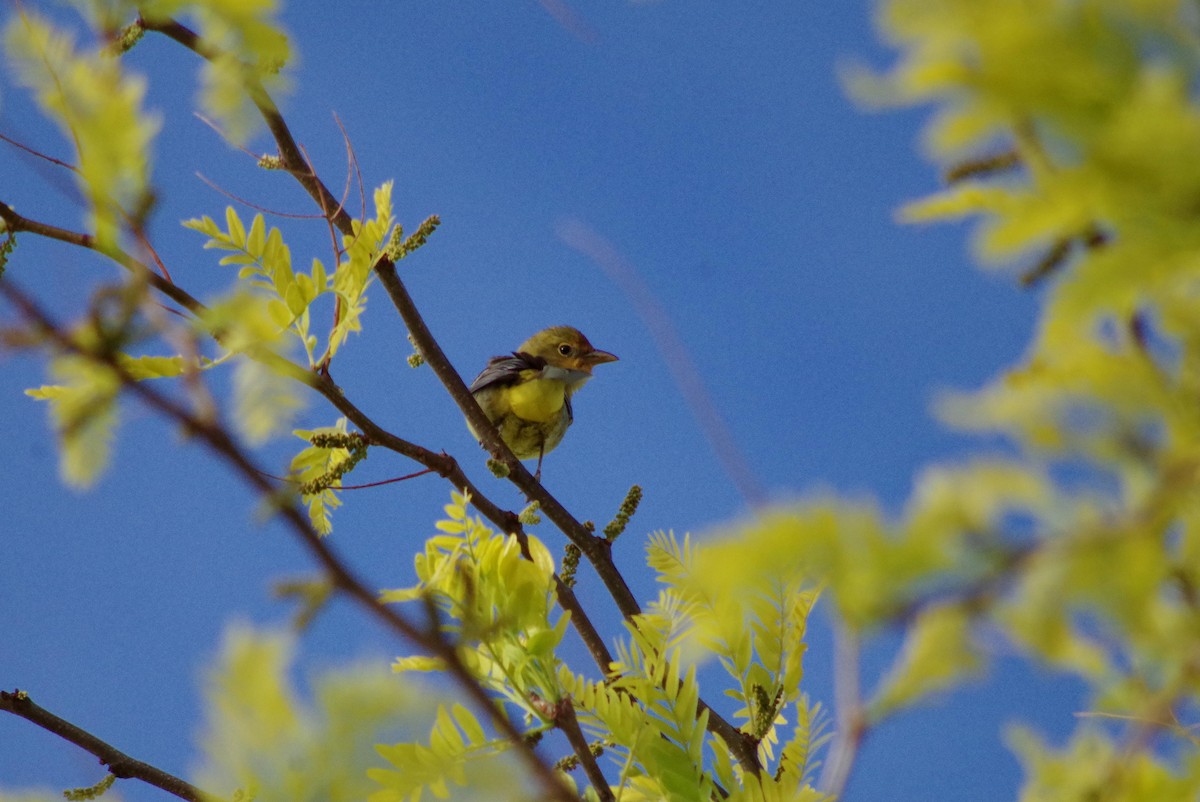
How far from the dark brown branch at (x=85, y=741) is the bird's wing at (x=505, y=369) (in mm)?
3801

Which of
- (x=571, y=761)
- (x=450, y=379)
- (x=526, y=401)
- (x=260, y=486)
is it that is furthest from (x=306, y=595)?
(x=526, y=401)

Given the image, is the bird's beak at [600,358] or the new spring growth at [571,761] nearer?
the new spring growth at [571,761]

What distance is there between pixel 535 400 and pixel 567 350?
3.95 feet

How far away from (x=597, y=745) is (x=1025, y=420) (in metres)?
1.23

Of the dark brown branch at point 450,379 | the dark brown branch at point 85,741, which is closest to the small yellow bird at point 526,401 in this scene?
the dark brown branch at point 450,379

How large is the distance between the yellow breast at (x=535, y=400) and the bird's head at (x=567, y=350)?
0.69 meters

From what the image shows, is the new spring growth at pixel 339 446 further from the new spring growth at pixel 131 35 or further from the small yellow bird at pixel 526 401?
the small yellow bird at pixel 526 401

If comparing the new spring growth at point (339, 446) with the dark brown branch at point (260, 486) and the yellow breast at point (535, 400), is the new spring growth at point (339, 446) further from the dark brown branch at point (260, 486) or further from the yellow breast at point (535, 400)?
the yellow breast at point (535, 400)

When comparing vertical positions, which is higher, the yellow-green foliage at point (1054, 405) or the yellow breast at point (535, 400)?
the yellow breast at point (535, 400)

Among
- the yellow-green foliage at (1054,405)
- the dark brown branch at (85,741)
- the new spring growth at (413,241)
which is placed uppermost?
the new spring growth at (413,241)

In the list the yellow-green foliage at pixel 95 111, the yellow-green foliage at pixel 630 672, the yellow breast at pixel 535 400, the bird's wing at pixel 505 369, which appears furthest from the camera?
the bird's wing at pixel 505 369

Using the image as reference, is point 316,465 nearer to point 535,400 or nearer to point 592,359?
point 535,400

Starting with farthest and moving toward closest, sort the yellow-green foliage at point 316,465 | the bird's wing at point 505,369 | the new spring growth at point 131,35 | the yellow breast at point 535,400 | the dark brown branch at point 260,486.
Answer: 1. the bird's wing at point 505,369
2. the yellow breast at point 535,400
3. the yellow-green foliage at point 316,465
4. the new spring growth at point 131,35
5. the dark brown branch at point 260,486

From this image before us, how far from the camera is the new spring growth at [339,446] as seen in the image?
2.26m
